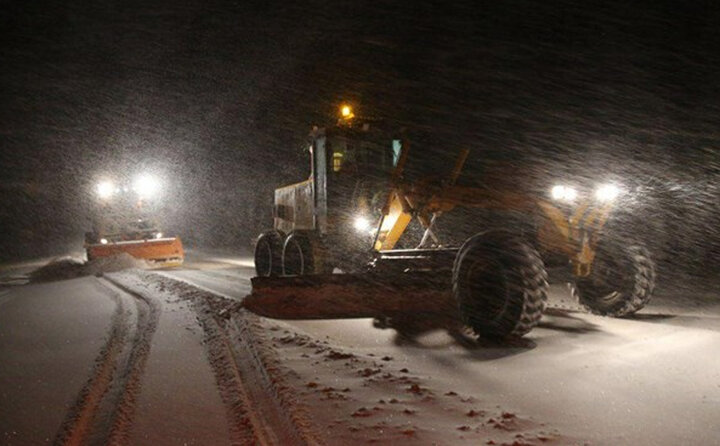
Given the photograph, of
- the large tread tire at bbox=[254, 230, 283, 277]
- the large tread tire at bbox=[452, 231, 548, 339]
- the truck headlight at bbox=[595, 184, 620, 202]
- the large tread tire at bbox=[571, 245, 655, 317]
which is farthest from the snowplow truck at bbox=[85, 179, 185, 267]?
the truck headlight at bbox=[595, 184, 620, 202]

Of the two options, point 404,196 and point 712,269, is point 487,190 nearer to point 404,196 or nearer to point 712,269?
point 404,196

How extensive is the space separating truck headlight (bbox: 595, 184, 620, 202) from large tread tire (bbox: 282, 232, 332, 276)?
15.8ft

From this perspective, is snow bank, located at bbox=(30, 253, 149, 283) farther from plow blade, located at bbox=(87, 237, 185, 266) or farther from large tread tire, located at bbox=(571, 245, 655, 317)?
large tread tire, located at bbox=(571, 245, 655, 317)

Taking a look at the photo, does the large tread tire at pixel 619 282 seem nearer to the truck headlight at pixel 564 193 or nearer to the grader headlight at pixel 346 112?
the truck headlight at pixel 564 193

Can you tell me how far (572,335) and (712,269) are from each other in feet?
16.6

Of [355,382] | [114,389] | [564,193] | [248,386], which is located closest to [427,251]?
[564,193]

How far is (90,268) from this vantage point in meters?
16.2

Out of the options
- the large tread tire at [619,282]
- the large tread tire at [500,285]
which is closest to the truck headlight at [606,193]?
the large tread tire at [619,282]

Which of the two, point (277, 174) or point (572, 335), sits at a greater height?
point (277, 174)

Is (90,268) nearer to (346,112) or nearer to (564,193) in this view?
(346,112)

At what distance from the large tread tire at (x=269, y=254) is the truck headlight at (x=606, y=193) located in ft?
22.7

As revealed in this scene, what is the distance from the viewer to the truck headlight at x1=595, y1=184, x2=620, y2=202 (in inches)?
255

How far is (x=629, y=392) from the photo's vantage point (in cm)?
429

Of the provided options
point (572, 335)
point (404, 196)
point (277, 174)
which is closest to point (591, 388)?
point (572, 335)
